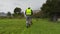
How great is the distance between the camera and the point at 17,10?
111562 mm

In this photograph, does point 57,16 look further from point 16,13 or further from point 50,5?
point 16,13

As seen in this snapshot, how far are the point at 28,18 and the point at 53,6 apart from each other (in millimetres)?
39920

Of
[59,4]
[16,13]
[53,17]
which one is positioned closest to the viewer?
[53,17]

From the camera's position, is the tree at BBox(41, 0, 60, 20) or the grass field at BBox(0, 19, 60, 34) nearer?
the grass field at BBox(0, 19, 60, 34)

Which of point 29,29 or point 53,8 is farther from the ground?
point 29,29

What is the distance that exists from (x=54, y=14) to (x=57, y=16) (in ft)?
3.15

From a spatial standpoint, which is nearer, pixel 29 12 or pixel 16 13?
pixel 29 12

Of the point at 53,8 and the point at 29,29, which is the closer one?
the point at 29,29

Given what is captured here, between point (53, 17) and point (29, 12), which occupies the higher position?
point (29, 12)

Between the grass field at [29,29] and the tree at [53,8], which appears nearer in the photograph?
the grass field at [29,29]

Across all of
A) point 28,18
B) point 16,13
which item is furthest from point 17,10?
point 28,18

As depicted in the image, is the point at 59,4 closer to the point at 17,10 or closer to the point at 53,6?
the point at 53,6

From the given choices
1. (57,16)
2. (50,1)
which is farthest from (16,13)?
(57,16)

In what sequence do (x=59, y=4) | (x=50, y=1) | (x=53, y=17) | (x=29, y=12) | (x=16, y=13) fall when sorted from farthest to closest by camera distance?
(x=16, y=13)
(x=50, y=1)
(x=59, y=4)
(x=53, y=17)
(x=29, y=12)
